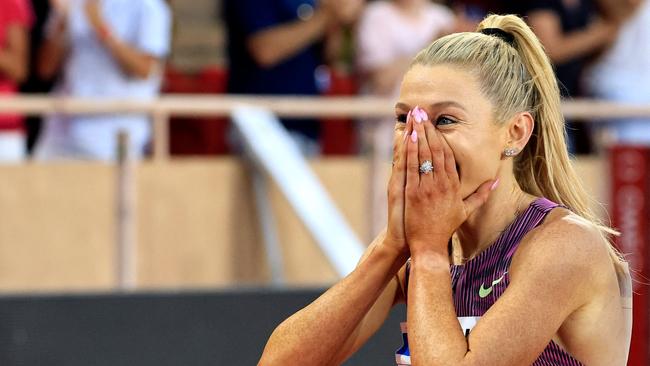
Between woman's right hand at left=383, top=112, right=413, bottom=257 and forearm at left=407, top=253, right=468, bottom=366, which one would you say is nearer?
forearm at left=407, top=253, right=468, bottom=366

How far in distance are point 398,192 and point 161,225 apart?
156 inches

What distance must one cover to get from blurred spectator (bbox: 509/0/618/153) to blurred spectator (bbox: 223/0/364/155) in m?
1.00

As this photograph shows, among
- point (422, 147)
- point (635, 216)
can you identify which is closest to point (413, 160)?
point (422, 147)

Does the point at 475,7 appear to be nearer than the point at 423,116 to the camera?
No

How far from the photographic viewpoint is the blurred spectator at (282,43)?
6645 mm

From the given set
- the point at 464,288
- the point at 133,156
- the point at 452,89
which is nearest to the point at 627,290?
the point at 464,288

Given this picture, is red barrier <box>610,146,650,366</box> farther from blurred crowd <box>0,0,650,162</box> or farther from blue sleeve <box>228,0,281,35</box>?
blue sleeve <box>228,0,281,35</box>

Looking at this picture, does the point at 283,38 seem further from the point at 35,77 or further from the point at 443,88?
the point at 443,88

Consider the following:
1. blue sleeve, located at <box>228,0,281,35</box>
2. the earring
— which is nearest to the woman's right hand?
the earring

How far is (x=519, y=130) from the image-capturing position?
283 cm

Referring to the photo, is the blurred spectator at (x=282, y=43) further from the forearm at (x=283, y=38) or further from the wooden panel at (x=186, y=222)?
the wooden panel at (x=186, y=222)

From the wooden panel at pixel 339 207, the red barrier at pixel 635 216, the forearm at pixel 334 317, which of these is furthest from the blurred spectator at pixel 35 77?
the forearm at pixel 334 317

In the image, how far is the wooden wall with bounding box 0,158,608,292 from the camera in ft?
20.7

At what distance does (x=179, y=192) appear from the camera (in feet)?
21.7
